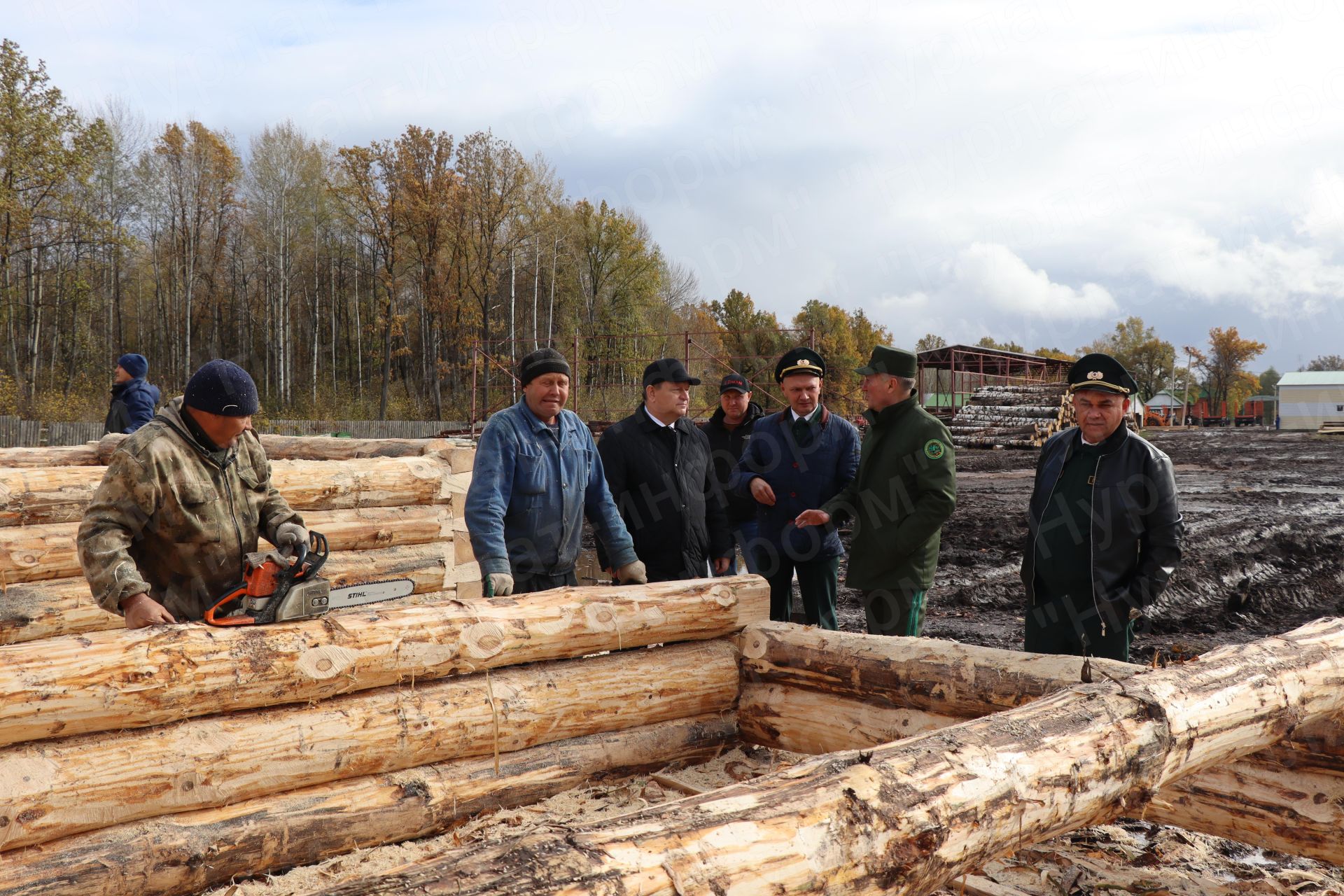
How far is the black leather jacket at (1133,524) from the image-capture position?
12.3 feet

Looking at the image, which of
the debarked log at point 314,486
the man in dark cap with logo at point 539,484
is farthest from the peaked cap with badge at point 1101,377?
the debarked log at point 314,486

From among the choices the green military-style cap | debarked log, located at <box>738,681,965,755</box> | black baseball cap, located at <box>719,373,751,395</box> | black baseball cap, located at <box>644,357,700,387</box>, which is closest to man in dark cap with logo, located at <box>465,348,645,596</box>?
black baseball cap, located at <box>644,357,700,387</box>

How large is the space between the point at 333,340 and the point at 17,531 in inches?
Answer: 1419

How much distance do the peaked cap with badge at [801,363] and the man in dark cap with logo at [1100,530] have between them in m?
1.40

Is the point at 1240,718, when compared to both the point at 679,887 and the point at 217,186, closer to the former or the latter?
the point at 679,887

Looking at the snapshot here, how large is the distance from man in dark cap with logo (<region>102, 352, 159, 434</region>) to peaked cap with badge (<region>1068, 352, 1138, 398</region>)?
7.98 meters

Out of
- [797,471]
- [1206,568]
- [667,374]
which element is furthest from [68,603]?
[1206,568]

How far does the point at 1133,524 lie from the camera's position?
3.79 metres

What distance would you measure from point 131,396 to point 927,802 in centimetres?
873

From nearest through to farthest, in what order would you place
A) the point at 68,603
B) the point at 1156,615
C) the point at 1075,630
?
the point at 1075,630 → the point at 68,603 → the point at 1156,615

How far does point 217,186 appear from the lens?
3775 cm

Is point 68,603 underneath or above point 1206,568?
above

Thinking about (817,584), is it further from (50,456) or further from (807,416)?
(50,456)

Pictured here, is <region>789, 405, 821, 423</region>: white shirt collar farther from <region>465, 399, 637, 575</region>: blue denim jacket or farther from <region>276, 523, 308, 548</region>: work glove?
<region>276, 523, 308, 548</region>: work glove
